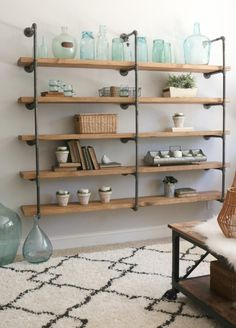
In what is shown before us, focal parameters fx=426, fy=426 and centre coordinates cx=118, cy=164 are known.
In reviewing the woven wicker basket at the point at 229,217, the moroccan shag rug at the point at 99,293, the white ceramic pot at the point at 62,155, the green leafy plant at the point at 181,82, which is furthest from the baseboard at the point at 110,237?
the woven wicker basket at the point at 229,217

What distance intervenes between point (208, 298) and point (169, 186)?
5.24 ft

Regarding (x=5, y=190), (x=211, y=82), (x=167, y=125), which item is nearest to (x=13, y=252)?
(x=5, y=190)

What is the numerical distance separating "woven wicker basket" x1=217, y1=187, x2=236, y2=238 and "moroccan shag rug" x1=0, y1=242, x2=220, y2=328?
1.68 feet

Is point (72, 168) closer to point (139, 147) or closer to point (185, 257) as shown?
point (139, 147)

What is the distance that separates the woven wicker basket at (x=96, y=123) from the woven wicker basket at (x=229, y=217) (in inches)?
60.5

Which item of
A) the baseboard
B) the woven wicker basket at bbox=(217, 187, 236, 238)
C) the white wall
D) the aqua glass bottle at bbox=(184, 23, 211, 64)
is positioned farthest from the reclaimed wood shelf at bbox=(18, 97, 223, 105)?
the woven wicker basket at bbox=(217, 187, 236, 238)

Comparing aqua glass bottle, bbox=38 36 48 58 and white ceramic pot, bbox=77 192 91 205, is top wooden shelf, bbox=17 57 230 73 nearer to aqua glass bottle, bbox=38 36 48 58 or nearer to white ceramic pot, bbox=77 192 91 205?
aqua glass bottle, bbox=38 36 48 58

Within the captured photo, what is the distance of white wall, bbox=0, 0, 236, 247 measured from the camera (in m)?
3.45

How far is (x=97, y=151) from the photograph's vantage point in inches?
147

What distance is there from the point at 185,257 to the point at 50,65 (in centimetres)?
185

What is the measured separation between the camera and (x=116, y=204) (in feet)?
11.7

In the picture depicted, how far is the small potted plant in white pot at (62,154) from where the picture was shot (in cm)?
346

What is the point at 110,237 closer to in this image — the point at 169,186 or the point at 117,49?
the point at 169,186

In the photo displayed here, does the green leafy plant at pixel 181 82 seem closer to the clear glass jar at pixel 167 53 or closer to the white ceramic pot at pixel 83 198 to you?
the clear glass jar at pixel 167 53
